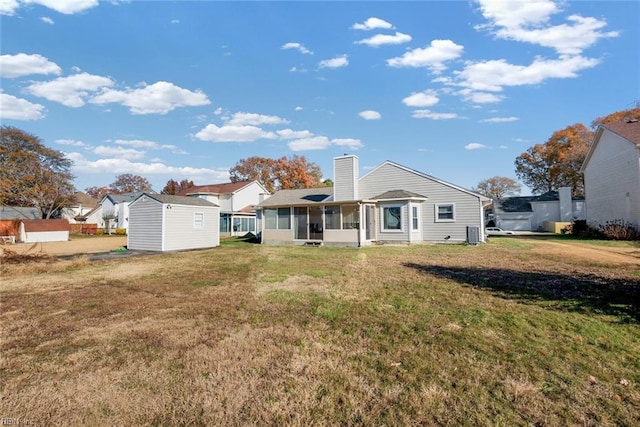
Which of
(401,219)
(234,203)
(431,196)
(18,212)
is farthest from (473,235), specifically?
(18,212)

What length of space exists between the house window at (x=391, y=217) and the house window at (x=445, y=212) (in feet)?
8.28

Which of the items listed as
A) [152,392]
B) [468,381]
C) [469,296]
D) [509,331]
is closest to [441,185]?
[469,296]

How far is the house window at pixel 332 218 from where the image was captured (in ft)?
66.3

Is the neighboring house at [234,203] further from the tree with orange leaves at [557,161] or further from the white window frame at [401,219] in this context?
the tree with orange leaves at [557,161]

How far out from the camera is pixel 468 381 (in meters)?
3.30

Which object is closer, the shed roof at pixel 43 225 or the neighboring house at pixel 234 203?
the shed roof at pixel 43 225

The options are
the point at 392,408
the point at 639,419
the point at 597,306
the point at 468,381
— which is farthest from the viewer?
the point at 597,306

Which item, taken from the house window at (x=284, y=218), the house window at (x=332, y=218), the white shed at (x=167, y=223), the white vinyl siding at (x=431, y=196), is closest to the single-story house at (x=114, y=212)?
the white shed at (x=167, y=223)

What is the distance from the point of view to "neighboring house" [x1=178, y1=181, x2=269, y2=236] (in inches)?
1377

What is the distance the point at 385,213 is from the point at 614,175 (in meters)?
→ 16.7

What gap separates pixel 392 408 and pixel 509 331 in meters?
2.77

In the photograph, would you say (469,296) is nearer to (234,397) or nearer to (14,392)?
(234,397)

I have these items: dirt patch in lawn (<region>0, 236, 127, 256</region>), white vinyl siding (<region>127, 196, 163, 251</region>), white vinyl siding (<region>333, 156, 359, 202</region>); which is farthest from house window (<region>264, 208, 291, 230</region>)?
dirt patch in lawn (<region>0, 236, 127, 256</region>)

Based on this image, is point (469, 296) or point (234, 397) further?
point (469, 296)
